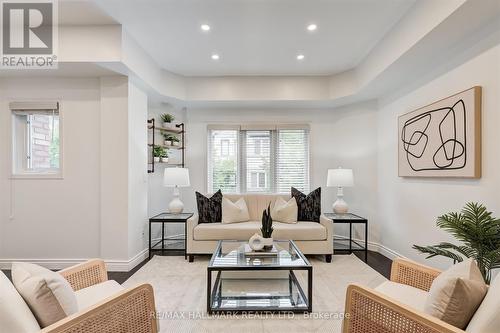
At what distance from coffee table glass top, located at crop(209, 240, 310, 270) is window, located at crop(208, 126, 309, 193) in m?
2.01

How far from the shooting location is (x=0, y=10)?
2.66 metres

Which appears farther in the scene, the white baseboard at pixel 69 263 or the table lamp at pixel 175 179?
the table lamp at pixel 175 179

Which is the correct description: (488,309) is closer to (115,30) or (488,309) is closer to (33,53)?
(115,30)

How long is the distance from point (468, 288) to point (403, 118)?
2800 millimetres

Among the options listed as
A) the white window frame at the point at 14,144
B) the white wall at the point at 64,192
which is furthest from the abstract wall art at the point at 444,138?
the white window frame at the point at 14,144

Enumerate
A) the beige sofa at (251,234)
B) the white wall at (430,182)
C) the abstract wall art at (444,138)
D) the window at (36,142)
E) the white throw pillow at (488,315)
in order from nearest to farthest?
1. the white throw pillow at (488,315)
2. the white wall at (430,182)
3. the abstract wall art at (444,138)
4. the window at (36,142)
5. the beige sofa at (251,234)

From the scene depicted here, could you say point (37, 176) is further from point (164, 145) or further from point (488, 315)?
point (488, 315)

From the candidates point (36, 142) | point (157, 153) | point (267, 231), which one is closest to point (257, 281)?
point (267, 231)

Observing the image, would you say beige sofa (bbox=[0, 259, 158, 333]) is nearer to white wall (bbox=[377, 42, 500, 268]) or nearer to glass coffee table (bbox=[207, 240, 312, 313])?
glass coffee table (bbox=[207, 240, 312, 313])

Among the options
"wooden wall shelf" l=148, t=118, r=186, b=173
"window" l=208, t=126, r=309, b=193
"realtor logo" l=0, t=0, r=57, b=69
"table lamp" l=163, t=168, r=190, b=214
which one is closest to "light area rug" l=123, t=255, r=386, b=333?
"table lamp" l=163, t=168, r=190, b=214

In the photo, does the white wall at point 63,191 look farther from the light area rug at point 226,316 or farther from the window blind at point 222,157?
the window blind at point 222,157

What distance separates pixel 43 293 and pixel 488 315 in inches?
76.9

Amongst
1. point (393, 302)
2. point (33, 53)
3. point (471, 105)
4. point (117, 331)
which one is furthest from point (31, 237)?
point (471, 105)

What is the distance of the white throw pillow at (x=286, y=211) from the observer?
3908 mm
